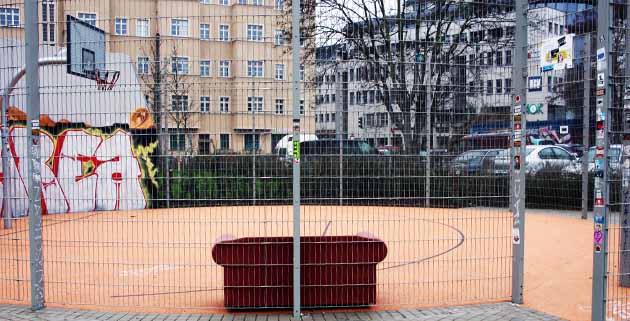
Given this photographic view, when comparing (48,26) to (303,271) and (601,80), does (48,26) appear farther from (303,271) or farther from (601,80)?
(601,80)

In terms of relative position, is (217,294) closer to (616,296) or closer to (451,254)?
(451,254)

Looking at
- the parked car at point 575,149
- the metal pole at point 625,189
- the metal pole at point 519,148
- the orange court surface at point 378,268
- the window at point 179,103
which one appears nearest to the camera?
the metal pole at point 625,189

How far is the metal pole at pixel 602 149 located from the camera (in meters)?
4.28

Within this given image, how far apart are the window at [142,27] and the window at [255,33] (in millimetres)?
1208

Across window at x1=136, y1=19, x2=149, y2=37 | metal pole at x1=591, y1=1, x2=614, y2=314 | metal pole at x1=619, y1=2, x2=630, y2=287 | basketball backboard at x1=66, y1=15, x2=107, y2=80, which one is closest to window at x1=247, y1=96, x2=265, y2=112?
window at x1=136, y1=19, x2=149, y2=37

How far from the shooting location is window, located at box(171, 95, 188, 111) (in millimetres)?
5031

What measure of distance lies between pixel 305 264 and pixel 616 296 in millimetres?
3514

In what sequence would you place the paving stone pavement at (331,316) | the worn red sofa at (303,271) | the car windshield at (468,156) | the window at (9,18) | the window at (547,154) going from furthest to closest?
the window at (547,154), the window at (9,18), the car windshield at (468,156), the worn red sofa at (303,271), the paving stone pavement at (331,316)

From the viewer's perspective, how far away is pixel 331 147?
4984 millimetres

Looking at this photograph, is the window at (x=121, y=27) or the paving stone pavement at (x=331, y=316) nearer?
the paving stone pavement at (x=331, y=316)

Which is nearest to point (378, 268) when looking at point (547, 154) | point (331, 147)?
point (331, 147)

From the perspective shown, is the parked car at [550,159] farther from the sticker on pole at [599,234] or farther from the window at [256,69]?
the window at [256,69]

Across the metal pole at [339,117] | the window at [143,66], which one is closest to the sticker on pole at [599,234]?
the metal pole at [339,117]

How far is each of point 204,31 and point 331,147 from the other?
1.80m
